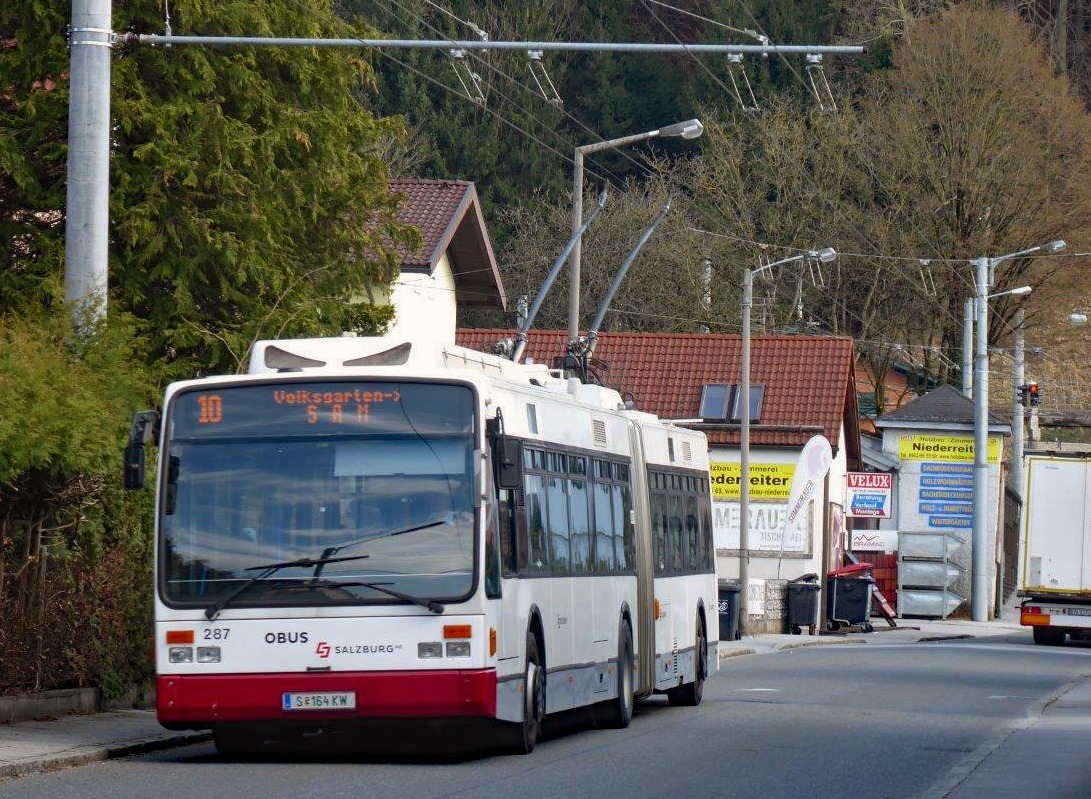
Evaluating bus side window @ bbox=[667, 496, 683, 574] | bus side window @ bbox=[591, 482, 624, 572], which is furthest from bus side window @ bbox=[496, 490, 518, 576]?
bus side window @ bbox=[667, 496, 683, 574]

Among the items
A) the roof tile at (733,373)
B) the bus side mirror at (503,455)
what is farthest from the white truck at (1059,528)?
the bus side mirror at (503,455)

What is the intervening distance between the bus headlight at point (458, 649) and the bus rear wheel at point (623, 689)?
434 centimetres

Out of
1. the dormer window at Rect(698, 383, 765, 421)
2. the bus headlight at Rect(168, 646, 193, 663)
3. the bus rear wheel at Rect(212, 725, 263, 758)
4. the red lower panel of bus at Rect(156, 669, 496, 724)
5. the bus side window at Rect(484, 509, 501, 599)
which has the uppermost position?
the dormer window at Rect(698, 383, 765, 421)

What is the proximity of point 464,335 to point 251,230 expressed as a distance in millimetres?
30776

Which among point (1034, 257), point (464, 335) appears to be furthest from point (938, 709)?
point (1034, 257)

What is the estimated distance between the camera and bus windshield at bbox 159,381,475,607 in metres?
14.3

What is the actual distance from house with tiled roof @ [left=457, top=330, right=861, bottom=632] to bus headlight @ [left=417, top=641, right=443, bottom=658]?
35.3 m

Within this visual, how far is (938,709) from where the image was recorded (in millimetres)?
21281

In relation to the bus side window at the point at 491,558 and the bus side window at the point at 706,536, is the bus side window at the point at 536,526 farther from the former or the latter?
the bus side window at the point at 706,536

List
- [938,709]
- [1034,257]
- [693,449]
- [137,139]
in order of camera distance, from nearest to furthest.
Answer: [938,709], [693,449], [137,139], [1034,257]

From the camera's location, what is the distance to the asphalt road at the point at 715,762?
42.6ft

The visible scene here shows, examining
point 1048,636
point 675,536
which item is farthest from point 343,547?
point 1048,636

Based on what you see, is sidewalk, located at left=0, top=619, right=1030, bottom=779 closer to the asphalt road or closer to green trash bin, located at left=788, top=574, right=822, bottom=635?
the asphalt road

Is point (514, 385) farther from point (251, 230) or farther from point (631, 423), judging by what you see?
point (251, 230)
